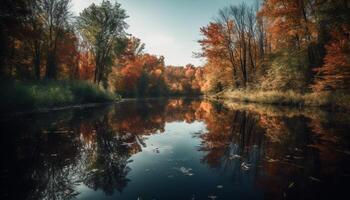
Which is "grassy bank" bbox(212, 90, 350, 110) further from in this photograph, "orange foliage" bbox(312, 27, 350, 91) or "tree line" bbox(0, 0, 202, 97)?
"tree line" bbox(0, 0, 202, 97)

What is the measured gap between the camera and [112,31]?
33.1m

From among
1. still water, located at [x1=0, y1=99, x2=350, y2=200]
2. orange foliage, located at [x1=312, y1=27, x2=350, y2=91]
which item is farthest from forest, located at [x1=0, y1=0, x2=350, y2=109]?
still water, located at [x1=0, y1=99, x2=350, y2=200]

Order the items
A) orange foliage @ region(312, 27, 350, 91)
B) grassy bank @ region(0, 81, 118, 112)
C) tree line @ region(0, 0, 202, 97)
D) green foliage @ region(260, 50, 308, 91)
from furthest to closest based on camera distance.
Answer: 1. green foliage @ region(260, 50, 308, 91)
2. tree line @ region(0, 0, 202, 97)
3. orange foliage @ region(312, 27, 350, 91)
4. grassy bank @ region(0, 81, 118, 112)

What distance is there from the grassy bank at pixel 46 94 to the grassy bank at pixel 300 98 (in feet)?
64.1

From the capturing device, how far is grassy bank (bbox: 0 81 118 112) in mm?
14171

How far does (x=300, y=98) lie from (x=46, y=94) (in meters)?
21.7

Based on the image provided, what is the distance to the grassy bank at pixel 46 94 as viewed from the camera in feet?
46.5

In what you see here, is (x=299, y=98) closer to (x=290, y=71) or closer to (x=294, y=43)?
(x=290, y=71)

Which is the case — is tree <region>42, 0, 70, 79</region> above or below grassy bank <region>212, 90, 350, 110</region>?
above

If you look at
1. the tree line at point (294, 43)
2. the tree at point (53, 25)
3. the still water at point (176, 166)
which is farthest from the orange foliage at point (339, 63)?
the tree at point (53, 25)

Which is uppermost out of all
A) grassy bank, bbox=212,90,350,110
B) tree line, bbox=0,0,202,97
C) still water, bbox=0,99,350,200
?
tree line, bbox=0,0,202,97

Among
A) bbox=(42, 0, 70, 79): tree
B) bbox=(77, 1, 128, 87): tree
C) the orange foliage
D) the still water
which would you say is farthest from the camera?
bbox=(77, 1, 128, 87): tree

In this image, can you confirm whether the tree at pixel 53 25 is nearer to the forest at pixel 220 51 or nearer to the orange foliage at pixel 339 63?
the forest at pixel 220 51

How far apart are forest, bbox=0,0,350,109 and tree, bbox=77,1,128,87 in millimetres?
137
